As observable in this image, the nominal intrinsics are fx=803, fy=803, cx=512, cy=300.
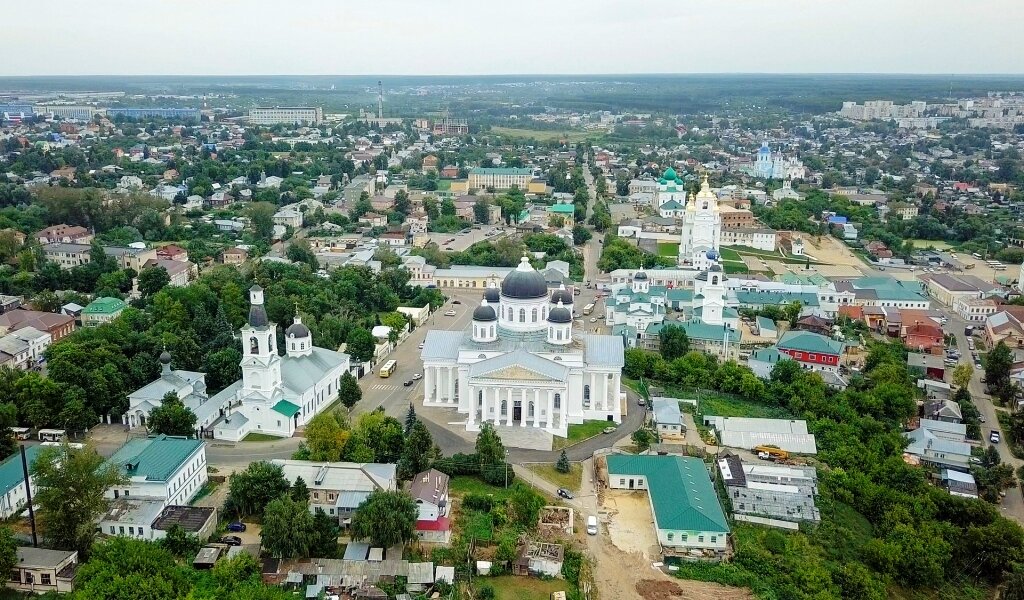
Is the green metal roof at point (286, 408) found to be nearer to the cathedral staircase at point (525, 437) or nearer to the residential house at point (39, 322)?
the cathedral staircase at point (525, 437)

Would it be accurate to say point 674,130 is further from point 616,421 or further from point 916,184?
A: point 616,421

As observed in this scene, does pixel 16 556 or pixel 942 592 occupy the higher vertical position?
pixel 16 556

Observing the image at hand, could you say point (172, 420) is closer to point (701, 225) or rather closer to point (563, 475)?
point (563, 475)

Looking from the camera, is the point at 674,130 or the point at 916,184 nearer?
the point at 916,184

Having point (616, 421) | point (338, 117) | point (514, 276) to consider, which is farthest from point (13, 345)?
point (338, 117)

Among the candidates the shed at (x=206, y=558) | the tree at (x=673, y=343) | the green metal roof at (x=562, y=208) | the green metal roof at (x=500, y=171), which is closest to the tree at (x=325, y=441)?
the shed at (x=206, y=558)

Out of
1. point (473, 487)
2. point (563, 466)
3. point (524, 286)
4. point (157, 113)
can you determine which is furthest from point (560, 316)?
point (157, 113)

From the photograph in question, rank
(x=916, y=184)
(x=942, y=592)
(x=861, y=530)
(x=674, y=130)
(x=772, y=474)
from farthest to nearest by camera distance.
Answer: (x=674, y=130), (x=916, y=184), (x=772, y=474), (x=861, y=530), (x=942, y=592)
